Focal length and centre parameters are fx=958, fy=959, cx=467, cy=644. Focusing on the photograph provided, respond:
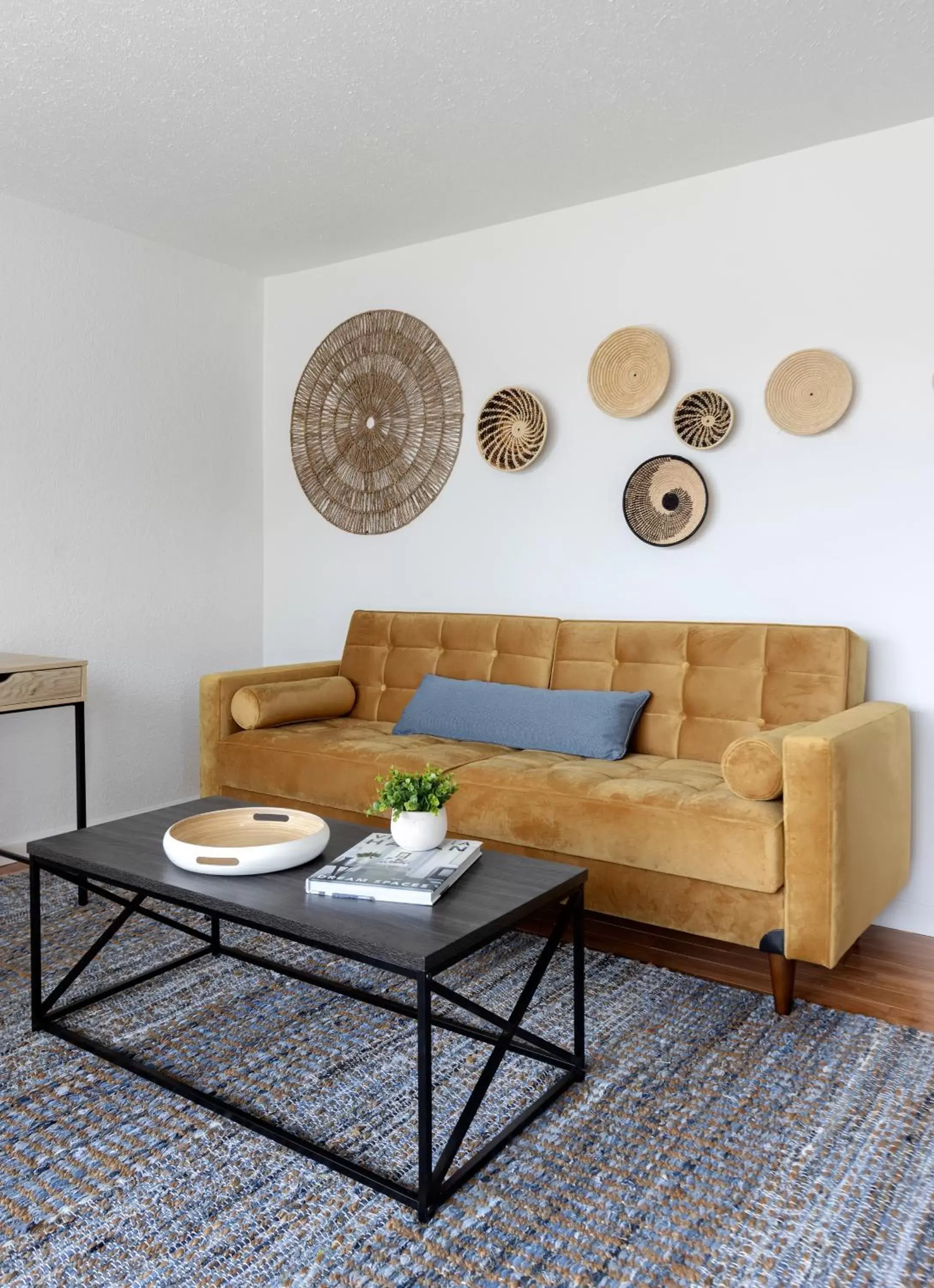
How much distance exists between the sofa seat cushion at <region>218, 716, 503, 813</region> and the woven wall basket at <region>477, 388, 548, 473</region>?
1.15 m

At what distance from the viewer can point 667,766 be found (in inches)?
116

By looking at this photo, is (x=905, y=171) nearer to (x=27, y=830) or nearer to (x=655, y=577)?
(x=655, y=577)

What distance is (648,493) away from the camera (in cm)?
346

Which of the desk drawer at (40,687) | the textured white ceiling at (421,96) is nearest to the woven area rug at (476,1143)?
the desk drawer at (40,687)

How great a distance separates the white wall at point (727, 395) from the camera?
2.97 metres

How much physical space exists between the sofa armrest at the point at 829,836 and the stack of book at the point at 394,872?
0.77 m

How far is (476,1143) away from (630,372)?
103 inches

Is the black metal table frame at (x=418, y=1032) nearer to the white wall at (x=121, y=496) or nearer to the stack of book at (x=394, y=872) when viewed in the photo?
the stack of book at (x=394, y=872)

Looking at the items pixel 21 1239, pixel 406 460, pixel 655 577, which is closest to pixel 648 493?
pixel 655 577

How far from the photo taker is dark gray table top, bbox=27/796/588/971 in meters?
1.64

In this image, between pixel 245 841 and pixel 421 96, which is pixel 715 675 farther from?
pixel 421 96

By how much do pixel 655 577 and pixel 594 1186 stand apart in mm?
2238

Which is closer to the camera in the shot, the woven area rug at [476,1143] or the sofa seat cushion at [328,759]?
the woven area rug at [476,1143]

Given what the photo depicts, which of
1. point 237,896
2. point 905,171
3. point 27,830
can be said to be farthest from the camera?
point 27,830
